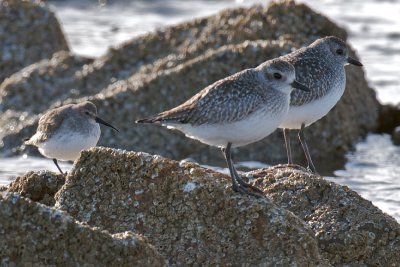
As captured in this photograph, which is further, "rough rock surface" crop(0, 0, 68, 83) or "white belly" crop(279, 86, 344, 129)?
"rough rock surface" crop(0, 0, 68, 83)

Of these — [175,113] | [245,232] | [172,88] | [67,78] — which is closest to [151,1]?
[67,78]

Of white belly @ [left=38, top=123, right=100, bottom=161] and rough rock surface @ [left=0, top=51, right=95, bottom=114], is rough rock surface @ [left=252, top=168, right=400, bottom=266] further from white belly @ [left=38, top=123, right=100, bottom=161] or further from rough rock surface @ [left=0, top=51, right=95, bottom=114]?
rough rock surface @ [left=0, top=51, right=95, bottom=114]

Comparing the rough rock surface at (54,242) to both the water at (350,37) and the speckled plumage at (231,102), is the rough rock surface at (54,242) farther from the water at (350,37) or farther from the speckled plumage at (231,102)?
the water at (350,37)

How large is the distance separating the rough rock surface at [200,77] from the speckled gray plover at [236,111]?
3677 millimetres

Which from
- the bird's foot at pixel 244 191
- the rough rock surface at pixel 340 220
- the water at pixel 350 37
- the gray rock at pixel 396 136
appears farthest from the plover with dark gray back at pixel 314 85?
the gray rock at pixel 396 136

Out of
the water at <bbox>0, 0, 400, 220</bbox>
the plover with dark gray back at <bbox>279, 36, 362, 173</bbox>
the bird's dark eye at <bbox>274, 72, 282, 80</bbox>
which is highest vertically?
the bird's dark eye at <bbox>274, 72, 282, 80</bbox>

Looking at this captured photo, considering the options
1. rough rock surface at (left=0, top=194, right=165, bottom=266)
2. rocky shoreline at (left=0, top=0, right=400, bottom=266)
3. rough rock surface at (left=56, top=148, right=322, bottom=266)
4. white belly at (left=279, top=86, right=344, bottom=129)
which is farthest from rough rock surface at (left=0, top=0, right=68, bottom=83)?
rough rock surface at (left=0, top=194, right=165, bottom=266)

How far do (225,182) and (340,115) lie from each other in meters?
5.16

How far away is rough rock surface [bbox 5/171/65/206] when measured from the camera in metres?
6.78

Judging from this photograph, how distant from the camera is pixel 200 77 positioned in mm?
11039

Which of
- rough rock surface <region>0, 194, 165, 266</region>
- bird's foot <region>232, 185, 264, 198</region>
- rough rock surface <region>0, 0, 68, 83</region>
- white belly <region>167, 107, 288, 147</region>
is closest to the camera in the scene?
rough rock surface <region>0, 194, 165, 266</region>

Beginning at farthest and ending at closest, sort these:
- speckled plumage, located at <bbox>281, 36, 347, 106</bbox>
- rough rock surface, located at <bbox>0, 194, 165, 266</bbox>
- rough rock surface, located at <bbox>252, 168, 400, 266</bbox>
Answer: speckled plumage, located at <bbox>281, 36, 347, 106</bbox> → rough rock surface, located at <bbox>252, 168, 400, 266</bbox> → rough rock surface, located at <bbox>0, 194, 165, 266</bbox>

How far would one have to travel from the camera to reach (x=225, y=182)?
632 cm

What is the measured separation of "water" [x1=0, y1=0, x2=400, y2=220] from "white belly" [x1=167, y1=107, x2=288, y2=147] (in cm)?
288
